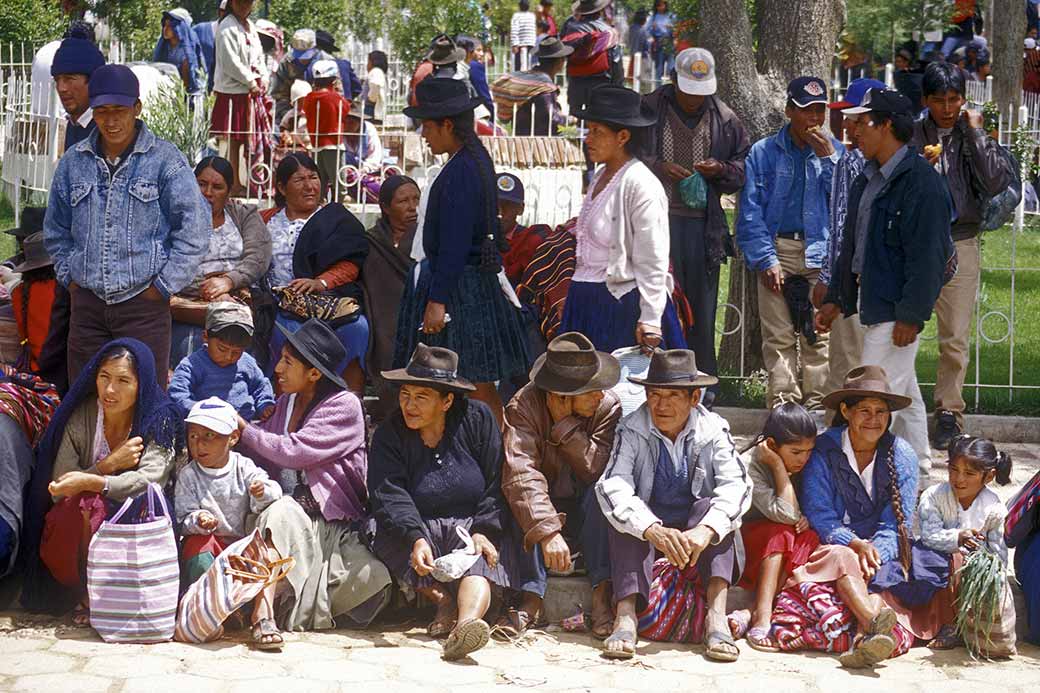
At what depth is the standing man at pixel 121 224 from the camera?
6918 millimetres

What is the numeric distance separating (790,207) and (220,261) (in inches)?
117

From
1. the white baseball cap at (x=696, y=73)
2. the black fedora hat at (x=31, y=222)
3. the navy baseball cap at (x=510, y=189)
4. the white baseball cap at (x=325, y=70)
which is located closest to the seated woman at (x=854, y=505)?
the white baseball cap at (x=696, y=73)

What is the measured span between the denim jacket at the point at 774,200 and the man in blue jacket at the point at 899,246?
2.95 ft

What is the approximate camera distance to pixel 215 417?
20.7 ft

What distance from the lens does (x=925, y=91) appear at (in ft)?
26.9

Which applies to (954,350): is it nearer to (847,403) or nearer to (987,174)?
(987,174)

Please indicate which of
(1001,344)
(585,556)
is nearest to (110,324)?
(585,556)

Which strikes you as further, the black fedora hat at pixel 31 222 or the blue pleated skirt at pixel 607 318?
the black fedora hat at pixel 31 222

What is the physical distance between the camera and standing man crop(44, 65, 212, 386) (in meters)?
6.92

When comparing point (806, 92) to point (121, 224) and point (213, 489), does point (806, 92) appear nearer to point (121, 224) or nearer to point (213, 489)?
point (121, 224)

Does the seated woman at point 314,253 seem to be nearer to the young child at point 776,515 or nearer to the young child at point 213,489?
the young child at point 213,489

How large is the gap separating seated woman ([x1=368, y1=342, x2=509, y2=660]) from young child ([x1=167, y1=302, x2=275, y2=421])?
3.34 ft

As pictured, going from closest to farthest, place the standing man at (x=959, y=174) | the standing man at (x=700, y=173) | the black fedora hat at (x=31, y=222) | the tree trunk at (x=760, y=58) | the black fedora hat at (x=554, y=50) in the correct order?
the standing man at (x=959, y=174) < the standing man at (x=700, y=173) < the black fedora hat at (x=31, y=222) < the tree trunk at (x=760, y=58) < the black fedora hat at (x=554, y=50)

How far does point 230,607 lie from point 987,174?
4.48 metres
